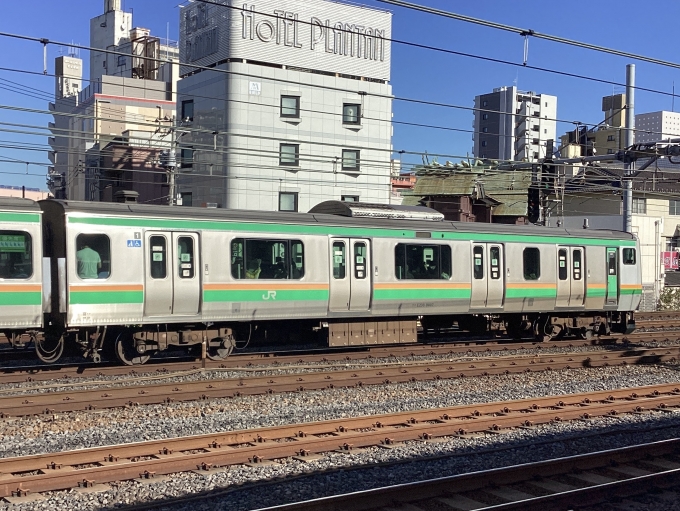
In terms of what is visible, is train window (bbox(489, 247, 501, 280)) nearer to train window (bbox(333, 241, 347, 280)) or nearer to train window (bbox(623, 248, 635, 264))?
train window (bbox(333, 241, 347, 280))

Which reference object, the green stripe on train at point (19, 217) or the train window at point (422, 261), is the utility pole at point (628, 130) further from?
the green stripe on train at point (19, 217)

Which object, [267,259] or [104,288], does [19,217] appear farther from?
[267,259]

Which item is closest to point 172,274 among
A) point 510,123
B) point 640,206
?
point 640,206

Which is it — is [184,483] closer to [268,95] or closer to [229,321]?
[229,321]

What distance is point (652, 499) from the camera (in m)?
7.53

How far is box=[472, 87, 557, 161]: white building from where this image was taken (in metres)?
102

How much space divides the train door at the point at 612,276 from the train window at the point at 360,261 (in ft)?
26.5

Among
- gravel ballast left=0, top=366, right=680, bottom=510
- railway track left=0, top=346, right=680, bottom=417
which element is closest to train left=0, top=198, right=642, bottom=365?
railway track left=0, top=346, right=680, bottom=417

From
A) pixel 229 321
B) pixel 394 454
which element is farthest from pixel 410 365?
pixel 394 454

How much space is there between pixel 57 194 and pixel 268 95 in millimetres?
29085

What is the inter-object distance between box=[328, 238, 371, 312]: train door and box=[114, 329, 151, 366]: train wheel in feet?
13.4

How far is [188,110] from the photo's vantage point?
42.0 m

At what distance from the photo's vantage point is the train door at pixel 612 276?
2075 centimetres

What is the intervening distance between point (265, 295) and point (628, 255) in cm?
1151
